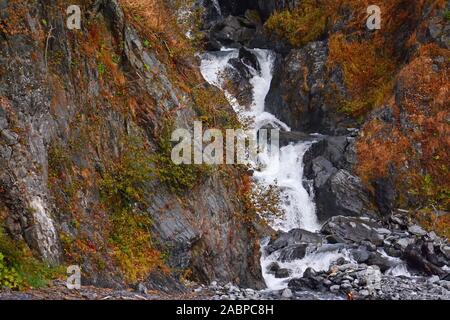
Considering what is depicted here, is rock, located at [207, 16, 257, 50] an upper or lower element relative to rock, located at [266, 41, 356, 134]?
upper

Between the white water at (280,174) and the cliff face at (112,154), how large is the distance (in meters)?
2.36

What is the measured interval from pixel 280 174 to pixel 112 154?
11.9 m

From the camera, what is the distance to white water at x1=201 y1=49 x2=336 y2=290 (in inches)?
608

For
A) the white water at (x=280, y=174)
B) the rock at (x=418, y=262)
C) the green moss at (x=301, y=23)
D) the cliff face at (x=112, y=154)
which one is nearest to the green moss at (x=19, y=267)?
the cliff face at (x=112, y=154)

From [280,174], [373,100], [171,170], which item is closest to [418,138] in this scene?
[373,100]

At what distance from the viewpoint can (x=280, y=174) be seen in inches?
862

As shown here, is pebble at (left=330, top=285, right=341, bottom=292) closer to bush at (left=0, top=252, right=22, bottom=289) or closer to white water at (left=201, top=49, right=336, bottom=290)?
white water at (left=201, top=49, right=336, bottom=290)

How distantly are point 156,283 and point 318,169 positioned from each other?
12159 millimetres

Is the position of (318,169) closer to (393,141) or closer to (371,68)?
(393,141)

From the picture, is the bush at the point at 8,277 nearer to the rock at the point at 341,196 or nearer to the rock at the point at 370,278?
the rock at the point at 370,278

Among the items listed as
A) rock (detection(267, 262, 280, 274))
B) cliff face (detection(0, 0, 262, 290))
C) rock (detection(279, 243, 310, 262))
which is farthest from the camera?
rock (detection(279, 243, 310, 262))

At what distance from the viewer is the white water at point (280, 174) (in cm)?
1545

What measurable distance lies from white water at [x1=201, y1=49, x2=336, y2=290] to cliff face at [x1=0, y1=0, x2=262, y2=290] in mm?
2362

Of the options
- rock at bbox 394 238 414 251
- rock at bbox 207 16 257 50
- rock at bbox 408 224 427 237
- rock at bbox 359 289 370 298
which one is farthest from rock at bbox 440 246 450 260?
rock at bbox 207 16 257 50
